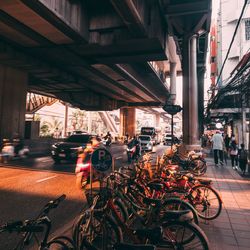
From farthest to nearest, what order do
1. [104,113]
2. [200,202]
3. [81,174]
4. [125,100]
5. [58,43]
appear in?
[104,113] < [125,100] < [58,43] < [81,174] < [200,202]

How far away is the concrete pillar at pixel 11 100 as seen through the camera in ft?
67.2

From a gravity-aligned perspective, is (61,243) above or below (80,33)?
below

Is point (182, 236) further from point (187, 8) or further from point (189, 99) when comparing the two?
point (189, 99)

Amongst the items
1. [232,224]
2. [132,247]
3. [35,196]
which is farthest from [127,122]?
[132,247]

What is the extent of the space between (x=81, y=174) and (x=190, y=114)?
10269mm

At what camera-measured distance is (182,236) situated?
3.34 meters

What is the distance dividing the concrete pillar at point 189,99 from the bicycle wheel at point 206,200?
36.0 ft

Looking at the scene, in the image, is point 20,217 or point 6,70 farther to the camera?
point 6,70

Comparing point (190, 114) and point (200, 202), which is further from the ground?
point (190, 114)

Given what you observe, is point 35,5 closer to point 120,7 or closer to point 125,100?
point 120,7

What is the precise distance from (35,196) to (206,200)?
490 centimetres

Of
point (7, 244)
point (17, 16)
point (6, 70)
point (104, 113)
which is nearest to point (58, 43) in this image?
point (17, 16)

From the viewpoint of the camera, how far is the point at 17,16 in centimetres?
1064

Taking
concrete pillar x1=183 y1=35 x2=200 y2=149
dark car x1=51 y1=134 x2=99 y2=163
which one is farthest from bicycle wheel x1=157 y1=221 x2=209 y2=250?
concrete pillar x1=183 y1=35 x2=200 y2=149
